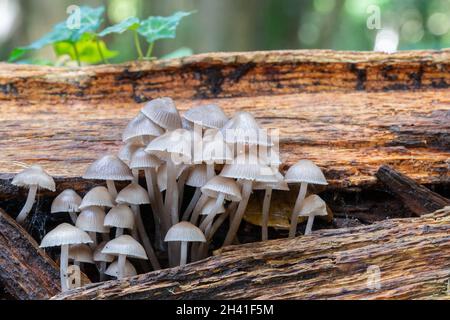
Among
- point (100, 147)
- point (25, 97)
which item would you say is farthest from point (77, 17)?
point (100, 147)

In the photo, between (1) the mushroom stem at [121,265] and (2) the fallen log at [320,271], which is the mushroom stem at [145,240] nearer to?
(1) the mushroom stem at [121,265]

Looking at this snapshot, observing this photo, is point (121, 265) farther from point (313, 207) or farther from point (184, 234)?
point (313, 207)

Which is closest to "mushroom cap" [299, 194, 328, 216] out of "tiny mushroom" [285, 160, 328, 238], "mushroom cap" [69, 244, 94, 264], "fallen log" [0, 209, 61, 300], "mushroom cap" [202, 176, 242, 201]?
"tiny mushroom" [285, 160, 328, 238]

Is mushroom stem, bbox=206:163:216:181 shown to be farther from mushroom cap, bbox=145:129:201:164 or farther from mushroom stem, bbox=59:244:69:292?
mushroom stem, bbox=59:244:69:292

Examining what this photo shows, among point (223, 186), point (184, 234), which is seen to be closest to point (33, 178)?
point (184, 234)

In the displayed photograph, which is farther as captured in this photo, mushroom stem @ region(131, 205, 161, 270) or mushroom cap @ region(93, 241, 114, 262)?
mushroom stem @ region(131, 205, 161, 270)

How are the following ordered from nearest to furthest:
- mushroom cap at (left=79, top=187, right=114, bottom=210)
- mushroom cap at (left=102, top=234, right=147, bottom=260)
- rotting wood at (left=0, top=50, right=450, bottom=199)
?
mushroom cap at (left=102, top=234, right=147, bottom=260), mushroom cap at (left=79, top=187, right=114, bottom=210), rotting wood at (left=0, top=50, right=450, bottom=199)

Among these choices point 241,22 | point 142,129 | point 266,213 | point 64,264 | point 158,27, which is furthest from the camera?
point 241,22
